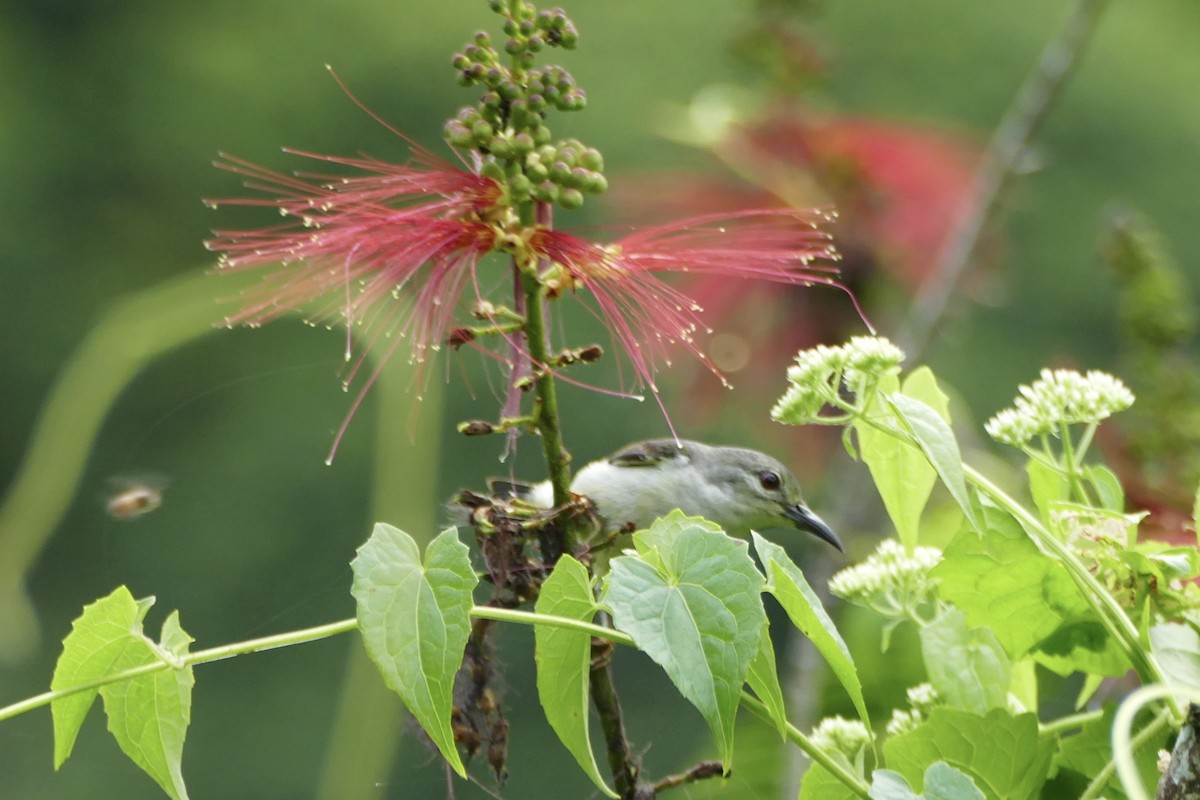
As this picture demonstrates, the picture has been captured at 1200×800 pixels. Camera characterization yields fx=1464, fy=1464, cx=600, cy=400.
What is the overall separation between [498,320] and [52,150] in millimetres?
5417

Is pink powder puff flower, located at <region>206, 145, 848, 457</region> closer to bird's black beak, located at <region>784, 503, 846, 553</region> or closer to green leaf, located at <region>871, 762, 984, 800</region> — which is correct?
green leaf, located at <region>871, 762, 984, 800</region>

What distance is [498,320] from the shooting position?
2.98 feet

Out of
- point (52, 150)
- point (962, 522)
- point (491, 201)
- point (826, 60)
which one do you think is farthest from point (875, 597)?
point (52, 150)

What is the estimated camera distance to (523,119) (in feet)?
2.58

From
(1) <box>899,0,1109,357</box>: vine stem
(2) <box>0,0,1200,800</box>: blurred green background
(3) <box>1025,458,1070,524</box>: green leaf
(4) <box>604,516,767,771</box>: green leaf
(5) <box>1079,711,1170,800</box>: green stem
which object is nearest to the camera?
(4) <box>604,516,767,771</box>: green leaf

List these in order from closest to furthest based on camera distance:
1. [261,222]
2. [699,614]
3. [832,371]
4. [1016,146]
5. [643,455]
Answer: [699,614] < [832,371] < [643,455] < [1016,146] < [261,222]

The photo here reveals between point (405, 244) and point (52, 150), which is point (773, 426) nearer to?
point (405, 244)

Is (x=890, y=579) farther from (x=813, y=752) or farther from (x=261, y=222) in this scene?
(x=261, y=222)

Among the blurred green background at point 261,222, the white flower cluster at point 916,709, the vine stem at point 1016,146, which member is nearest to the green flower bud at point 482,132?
the white flower cluster at point 916,709

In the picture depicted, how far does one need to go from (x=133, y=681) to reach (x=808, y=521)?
0.93 metres

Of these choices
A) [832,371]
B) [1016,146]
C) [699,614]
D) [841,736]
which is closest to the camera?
[699,614]

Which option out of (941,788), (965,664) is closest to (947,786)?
(941,788)

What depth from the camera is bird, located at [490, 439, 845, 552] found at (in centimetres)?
145

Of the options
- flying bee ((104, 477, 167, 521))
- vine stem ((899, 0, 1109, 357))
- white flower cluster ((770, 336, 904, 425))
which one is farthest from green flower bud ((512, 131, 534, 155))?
vine stem ((899, 0, 1109, 357))
